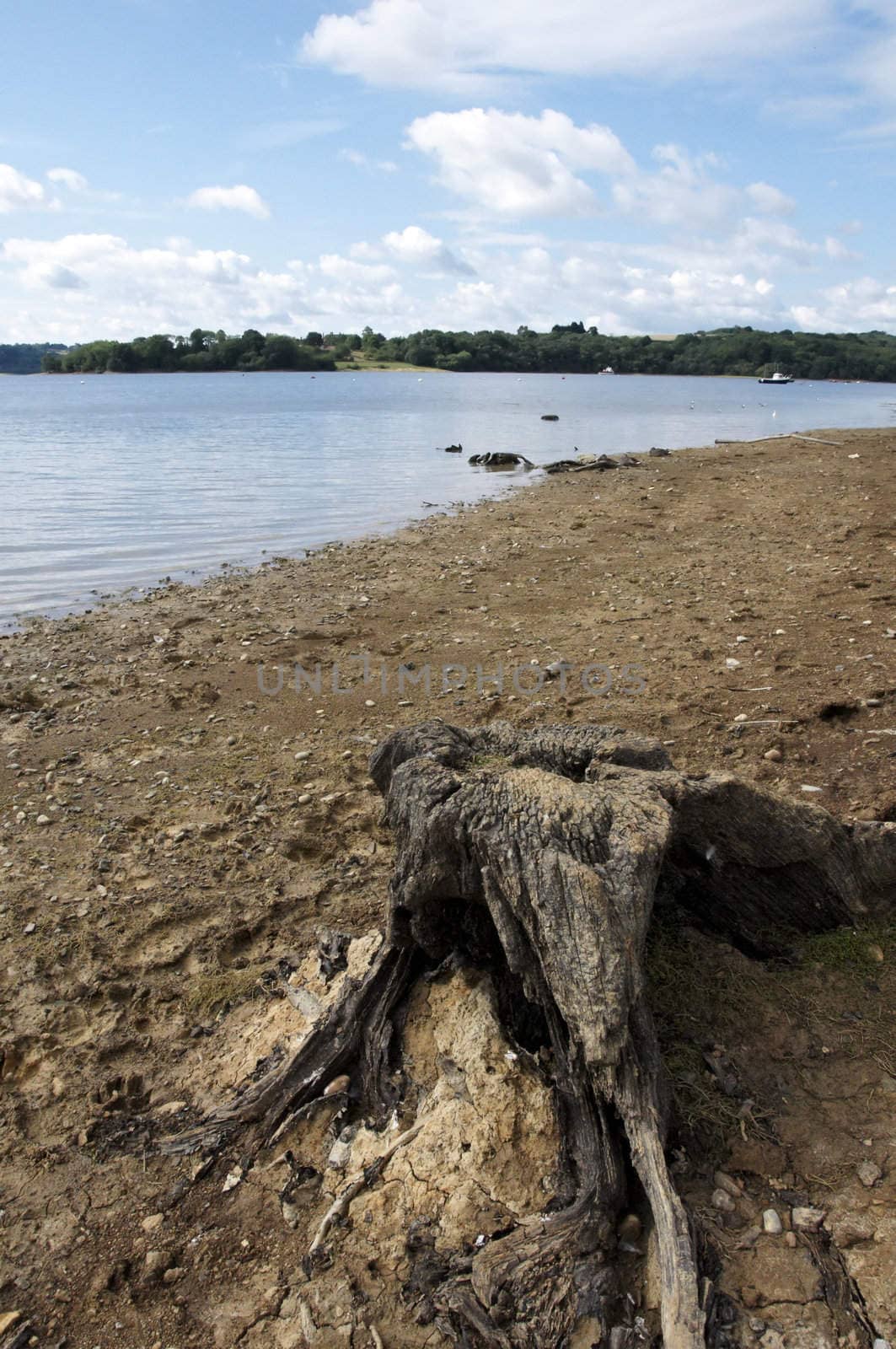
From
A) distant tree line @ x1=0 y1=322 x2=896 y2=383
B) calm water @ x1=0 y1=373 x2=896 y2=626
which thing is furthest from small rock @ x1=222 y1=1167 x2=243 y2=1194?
distant tree line @ x1=0 y1=322 x2=896 y2=383

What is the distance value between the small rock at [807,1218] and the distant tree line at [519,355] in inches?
5418

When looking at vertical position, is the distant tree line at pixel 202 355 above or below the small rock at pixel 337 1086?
above

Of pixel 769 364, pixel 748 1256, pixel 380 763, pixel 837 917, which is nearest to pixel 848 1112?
pixel 748 1256

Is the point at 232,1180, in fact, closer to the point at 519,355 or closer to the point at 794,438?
the point at 794,438

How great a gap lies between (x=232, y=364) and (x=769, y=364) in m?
89.1

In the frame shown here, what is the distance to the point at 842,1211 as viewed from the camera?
261 centimetres

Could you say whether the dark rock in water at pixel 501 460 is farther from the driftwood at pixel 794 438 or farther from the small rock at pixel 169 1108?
the small rock at pixel 169 1108

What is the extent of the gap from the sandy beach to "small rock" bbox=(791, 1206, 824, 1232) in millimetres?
59

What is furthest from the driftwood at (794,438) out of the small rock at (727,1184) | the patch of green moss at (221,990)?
the small rock at (727,1184)

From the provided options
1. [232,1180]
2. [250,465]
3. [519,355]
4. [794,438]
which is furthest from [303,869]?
[519,355]

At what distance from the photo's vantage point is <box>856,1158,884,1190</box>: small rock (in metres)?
2.70

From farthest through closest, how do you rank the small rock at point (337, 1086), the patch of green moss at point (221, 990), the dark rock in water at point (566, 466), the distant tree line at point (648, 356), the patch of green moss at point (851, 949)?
the distant tree line at point (648, 356) → the dark rock in water at point (566, 466) → the patch of green moss at point (221, 990) → the patch of green moss at point (851, 949) → the small rock at point (337, 1086)

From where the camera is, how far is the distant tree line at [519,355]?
428 feet

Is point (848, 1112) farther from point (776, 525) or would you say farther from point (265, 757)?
point (776, 525)
